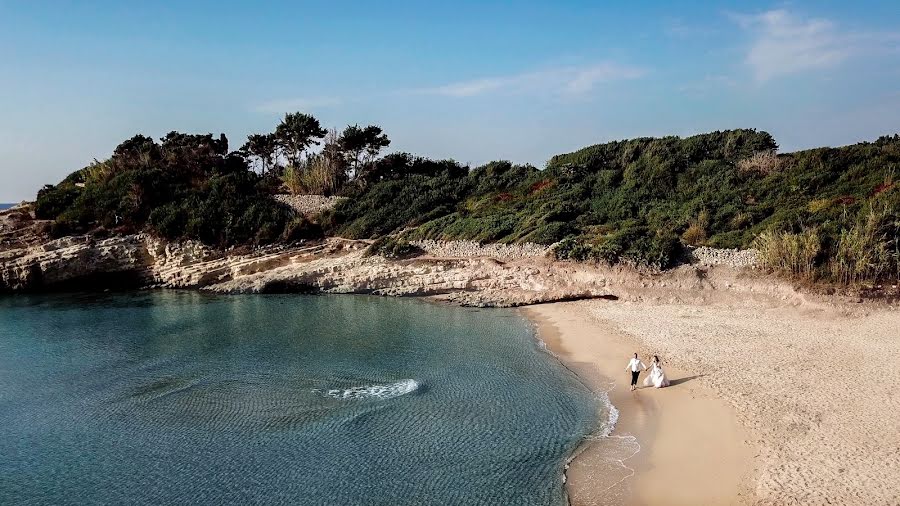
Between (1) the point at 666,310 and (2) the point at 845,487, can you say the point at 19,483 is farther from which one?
(1) the point at 666,310

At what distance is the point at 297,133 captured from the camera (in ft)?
164

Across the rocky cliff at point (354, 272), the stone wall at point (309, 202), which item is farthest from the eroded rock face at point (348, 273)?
the stone wall at point (309, 202)

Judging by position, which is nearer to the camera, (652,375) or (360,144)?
(652,375)

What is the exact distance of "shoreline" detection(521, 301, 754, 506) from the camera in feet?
37.9

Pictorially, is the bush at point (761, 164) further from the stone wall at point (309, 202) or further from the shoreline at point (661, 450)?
the stone wall at point (309, 202)

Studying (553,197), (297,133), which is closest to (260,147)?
(297,133)

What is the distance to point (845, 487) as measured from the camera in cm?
1116

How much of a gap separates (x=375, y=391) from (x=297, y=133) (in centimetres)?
3721

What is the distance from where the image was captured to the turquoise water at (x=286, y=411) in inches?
477

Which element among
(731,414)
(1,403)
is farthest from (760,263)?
(1,403)

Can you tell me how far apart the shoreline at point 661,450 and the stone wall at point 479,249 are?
42.3ft

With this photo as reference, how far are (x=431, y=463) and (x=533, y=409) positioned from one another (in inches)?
163

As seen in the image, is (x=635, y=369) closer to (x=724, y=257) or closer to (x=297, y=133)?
(x=724, y=257)

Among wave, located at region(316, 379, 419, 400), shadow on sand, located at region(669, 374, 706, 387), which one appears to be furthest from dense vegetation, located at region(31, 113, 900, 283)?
wave, located at region(316, 379, 419, 400)
